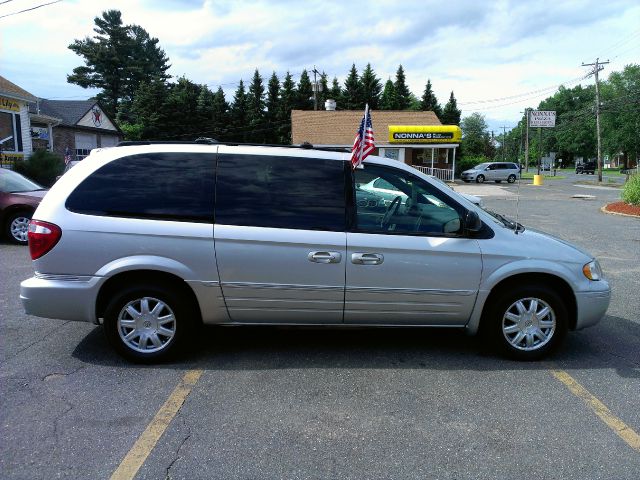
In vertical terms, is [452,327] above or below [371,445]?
above

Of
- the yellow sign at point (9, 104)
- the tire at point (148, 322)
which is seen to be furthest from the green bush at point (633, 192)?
the yellow sign at point (9, 104)

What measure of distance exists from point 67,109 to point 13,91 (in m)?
15.7

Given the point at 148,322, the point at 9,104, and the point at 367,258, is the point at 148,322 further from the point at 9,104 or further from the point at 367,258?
the point at 9,104

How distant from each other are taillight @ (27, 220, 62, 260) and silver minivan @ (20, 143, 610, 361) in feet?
0.03

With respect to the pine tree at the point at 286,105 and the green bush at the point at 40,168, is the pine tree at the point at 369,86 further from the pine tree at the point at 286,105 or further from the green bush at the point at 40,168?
the green bush at the point at 40,168

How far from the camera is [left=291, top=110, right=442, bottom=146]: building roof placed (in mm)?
39469

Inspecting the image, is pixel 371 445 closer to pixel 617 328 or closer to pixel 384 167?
pixel 384 167

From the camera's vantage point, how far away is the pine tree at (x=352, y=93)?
5922cm

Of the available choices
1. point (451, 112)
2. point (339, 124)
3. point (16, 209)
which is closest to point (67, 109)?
point (339, 124)

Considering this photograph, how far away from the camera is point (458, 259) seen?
166 inches

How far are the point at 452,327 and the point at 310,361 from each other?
1.29 meters

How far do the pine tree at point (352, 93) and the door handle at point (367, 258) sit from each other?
57309 mm

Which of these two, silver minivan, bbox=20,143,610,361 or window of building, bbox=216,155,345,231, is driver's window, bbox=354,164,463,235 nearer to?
silver minivan, bbox=20,143,610,361

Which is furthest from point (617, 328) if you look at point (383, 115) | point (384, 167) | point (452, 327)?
point (383, 115)
